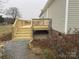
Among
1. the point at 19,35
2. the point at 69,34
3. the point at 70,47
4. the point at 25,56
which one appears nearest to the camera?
the point at 70,47

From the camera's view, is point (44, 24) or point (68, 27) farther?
point (44, 24)

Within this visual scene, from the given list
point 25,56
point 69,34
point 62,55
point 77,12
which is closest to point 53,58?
point 62,55

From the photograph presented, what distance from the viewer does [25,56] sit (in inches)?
462

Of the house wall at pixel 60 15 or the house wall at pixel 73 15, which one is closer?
the house wall at pixel 73 15

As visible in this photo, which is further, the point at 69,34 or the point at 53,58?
the point at 69,34

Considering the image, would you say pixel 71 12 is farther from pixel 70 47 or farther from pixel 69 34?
pixel 70 47

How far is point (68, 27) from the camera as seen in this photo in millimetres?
13750

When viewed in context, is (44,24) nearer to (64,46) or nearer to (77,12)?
(77,12)

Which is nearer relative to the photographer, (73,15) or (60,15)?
(73,15)

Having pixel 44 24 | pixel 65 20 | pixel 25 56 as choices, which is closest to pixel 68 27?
pixel 65 20

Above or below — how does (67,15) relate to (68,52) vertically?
above

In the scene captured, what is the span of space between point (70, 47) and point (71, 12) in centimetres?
428

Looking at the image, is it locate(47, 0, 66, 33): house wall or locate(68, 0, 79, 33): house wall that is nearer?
locate(68, 0, 79, 33): house wall

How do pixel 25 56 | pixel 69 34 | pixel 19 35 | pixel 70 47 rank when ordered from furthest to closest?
pixel 19 35
pixel 69 34
pixel 25 56
pixel 70 47
